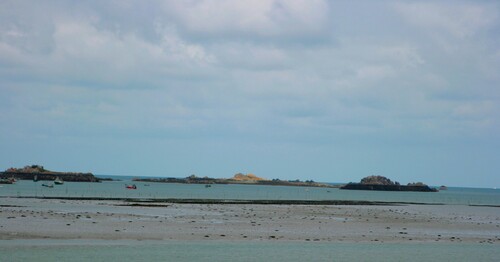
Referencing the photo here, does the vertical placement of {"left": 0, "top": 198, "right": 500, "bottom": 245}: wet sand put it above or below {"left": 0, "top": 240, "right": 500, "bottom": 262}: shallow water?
above

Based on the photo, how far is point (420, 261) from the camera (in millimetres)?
39781

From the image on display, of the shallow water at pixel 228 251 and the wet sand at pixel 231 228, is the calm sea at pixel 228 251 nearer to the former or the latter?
the shallow water at pixel 228 251

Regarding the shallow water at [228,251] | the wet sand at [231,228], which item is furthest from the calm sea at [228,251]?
the wet sand at [231,228]

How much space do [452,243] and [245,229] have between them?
1626 cm

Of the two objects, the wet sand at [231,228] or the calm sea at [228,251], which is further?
the wet sand at [231,228]

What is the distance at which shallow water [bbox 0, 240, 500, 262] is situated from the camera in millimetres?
37625

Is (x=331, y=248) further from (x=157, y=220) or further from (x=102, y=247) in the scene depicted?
(x=157, y=220)

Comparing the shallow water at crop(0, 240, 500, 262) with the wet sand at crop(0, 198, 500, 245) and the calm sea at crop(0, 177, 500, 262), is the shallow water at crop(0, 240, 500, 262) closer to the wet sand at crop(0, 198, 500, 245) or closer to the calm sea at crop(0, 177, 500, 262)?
the calm sea at crop(0, 177, 500, 262)

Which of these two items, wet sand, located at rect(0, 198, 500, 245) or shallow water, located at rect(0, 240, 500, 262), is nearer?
shallow water, located at rect(0, 240, 500, 262)

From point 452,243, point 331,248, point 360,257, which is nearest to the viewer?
point 360,257

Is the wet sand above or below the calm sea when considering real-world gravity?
above

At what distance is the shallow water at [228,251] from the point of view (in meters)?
37.6

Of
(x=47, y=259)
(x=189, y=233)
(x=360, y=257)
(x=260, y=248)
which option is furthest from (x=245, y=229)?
(x=47, y=259)

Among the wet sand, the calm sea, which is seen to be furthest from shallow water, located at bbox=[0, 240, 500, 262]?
the wet sand
